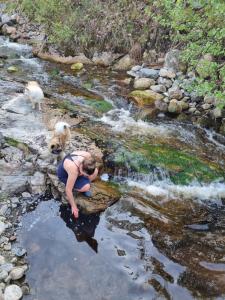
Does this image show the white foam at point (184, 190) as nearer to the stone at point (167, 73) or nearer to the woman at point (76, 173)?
the woman at point (76, 173)

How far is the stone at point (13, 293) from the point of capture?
5758 mm

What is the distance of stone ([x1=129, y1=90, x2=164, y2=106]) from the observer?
511 inches

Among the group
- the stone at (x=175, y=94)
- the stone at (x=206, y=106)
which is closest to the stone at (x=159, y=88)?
the stone at (x=175, y=94)

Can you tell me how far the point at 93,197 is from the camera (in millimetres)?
7910

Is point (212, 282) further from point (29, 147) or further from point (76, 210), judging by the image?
point (29, 147)

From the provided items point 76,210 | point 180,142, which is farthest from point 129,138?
point 76,210

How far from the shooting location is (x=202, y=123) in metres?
12.0

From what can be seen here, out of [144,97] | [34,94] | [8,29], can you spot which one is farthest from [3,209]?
[8,29]

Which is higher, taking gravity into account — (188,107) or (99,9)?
(99,9)

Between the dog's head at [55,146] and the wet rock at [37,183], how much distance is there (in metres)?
0.74

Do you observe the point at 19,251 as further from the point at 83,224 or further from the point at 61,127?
the point at 61,127

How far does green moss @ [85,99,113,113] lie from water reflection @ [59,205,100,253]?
5.12 meters

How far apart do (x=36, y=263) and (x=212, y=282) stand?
283cm

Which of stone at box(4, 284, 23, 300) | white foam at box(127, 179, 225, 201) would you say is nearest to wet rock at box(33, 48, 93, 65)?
white foam at box(127, 179, 225, 201)
